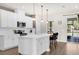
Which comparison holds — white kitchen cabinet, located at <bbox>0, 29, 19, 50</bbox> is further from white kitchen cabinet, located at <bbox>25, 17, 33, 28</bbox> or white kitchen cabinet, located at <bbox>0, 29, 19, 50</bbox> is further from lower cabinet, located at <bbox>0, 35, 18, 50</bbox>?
white kitchen cabinet, located at <bbox>25, 17, 33, 28</bbox>

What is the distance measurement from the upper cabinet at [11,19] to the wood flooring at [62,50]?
3.66ft

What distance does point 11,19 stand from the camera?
5238mm

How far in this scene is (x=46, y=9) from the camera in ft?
17.6

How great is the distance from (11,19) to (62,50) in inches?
104

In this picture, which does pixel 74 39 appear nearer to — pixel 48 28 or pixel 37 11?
pixel 48 28

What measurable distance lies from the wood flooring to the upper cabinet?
1.12 meters

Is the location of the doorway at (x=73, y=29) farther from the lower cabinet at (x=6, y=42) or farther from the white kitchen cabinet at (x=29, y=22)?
the lower cabinet at (x=6, y=42)

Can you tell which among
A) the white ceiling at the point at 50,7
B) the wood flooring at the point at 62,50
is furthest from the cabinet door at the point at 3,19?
the wood flooring at the point at 62,50

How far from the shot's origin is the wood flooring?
4698 mm

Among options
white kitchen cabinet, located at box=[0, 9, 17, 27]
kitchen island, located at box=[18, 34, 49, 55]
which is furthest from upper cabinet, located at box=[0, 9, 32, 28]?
kitchen island, located at box=[18, 34, 49, 55]

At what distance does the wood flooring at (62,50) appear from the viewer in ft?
15.4

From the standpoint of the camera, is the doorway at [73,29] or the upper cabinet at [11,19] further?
the upper cabinet at [11,19]

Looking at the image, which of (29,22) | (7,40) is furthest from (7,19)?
(29,22)
